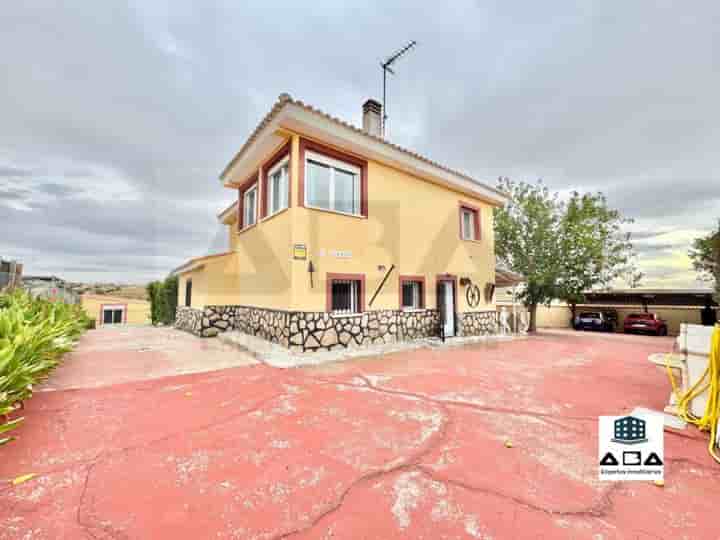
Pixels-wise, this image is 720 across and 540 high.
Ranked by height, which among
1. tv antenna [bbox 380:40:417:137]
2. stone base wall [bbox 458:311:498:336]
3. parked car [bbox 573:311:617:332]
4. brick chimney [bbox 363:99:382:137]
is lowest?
parked car [bbox 573:311:617:332]

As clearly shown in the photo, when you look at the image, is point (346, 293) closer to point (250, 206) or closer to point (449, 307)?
point (449, 307)

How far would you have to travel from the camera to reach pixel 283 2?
8.01 metres

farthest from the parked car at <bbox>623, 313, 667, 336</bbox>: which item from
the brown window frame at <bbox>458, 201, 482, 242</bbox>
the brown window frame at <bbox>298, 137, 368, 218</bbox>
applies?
the brown window frame at <bbox>298, 137, 368, 218</bbox>

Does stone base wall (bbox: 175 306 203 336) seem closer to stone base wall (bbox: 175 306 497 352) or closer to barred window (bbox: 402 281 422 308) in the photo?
stone base wall (bbox: 175 306 497 352)

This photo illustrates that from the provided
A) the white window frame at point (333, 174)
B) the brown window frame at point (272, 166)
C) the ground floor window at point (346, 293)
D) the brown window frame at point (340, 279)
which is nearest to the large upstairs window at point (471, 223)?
the white window frame at point (333, 174)

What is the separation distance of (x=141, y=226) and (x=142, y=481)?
30.9m

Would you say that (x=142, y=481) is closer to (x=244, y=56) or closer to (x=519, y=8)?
(x=244, y=56)

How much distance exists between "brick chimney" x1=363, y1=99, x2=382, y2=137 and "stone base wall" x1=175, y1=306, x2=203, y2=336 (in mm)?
9141

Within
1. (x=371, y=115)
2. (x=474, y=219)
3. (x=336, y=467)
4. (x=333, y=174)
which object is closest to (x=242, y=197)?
(x=333, y=174)

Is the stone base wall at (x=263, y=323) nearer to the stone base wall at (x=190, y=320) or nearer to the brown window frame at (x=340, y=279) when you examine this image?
the brown window frame at (x=340, y=279)

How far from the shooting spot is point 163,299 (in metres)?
17.2

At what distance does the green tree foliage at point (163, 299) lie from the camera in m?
16.3

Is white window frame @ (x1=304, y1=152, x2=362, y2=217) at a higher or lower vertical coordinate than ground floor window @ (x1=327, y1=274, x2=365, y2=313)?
higher

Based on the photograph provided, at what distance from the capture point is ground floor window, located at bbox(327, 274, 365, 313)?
788 cm
